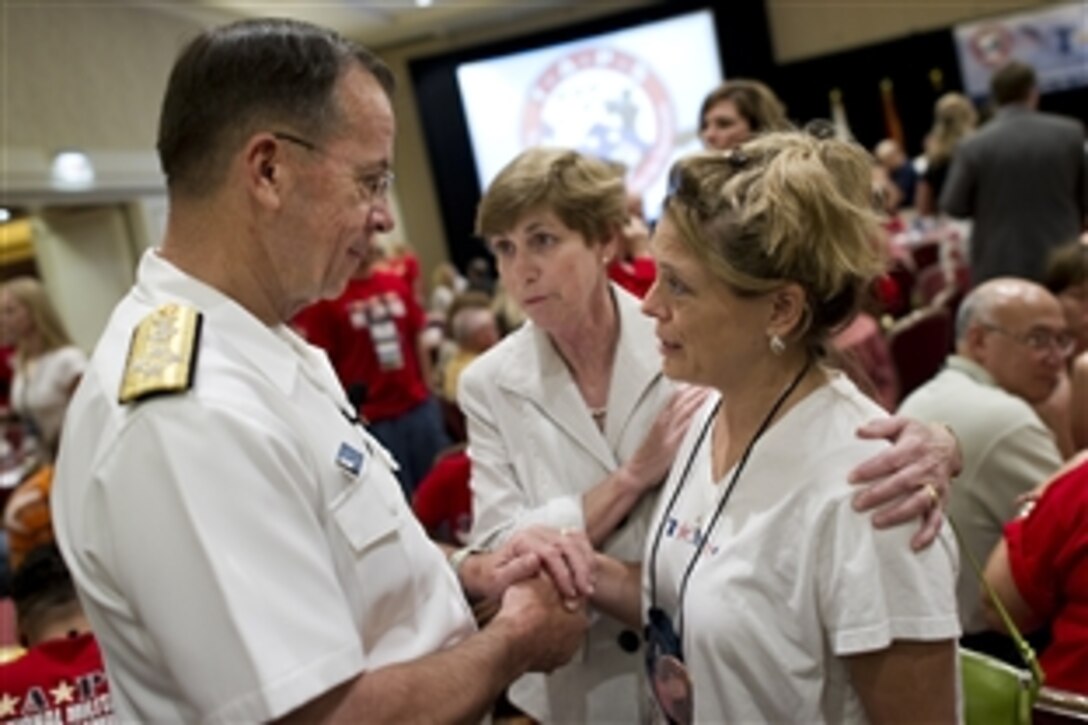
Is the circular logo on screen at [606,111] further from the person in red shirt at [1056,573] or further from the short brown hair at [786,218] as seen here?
the short brown hair at [786,218]

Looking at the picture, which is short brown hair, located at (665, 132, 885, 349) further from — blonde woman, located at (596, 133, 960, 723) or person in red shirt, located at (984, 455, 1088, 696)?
person in red shirt, located at (984, 455, 1088, 696)

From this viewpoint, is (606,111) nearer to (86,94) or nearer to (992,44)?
(992,44)

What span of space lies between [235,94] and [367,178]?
0.17 m

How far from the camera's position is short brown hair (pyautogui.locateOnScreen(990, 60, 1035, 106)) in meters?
4.64

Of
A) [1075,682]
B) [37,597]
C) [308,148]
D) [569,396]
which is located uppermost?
[308,148]

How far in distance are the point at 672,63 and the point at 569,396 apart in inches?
320

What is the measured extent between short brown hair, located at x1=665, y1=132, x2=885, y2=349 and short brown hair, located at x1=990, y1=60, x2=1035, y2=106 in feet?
12.2

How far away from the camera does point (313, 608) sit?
40.0 inches

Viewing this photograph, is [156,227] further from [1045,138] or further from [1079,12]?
[1079,12]

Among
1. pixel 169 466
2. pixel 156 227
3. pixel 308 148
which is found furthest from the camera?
pixel 156 227

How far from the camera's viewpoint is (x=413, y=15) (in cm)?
973

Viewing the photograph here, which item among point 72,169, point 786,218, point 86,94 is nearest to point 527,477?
point 786,218

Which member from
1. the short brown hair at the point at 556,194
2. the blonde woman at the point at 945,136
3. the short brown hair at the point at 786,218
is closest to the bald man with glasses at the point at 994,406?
the short brown hair at the point at 556,194

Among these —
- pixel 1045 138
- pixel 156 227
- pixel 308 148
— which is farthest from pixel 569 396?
pixel 156 227
